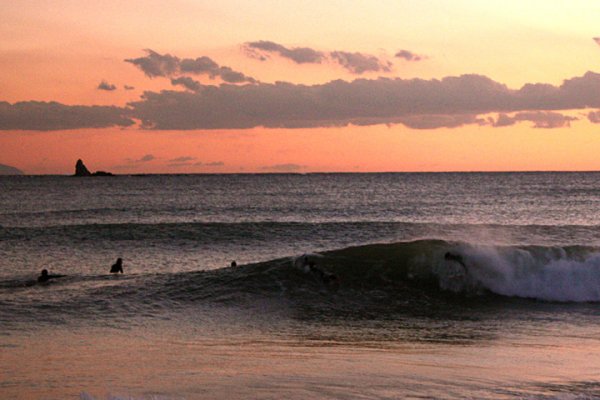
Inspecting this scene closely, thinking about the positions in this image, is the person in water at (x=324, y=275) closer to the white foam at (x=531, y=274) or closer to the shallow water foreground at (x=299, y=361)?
the white foam at (x=531, y=274)

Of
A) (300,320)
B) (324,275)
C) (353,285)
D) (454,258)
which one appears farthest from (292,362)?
(454,258)

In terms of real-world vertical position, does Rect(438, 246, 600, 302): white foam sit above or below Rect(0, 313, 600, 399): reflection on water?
above

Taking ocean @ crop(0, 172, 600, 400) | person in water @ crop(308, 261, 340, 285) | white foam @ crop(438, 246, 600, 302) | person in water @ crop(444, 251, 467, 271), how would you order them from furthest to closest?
person in water @ crop(444, 251, 467, 271) < person in water @ crop(308, 261, 340, 285) < white foam @ crop(438, 246, 600, 302) < ocean @ crop(0, 172, 600, 400)

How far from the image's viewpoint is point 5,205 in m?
66.4

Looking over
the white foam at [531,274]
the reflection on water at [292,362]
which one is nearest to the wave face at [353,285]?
the white foam at [531,274]

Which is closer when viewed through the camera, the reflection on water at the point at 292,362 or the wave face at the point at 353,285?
the reflection on water at the point at 292,362

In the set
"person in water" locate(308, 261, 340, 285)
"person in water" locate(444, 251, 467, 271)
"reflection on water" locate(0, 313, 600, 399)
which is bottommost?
"reflection on water" locate(0, 313, 600, 399)

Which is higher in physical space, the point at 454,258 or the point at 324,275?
the point at 454,258

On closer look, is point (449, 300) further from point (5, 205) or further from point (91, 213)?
point (5, 205)

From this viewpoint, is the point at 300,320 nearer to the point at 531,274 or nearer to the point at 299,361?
the point at 299,361

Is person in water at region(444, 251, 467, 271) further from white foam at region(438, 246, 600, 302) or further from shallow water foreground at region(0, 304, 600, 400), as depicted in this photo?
shallow water foreground at region(0, 304, 600, 400)

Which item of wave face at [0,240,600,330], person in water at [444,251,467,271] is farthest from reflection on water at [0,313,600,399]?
person in water at [444,251,467,271]

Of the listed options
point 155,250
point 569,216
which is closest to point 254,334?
point 155,250

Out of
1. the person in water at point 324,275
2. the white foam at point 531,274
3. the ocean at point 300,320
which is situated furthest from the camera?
the person in water at point 324,275
